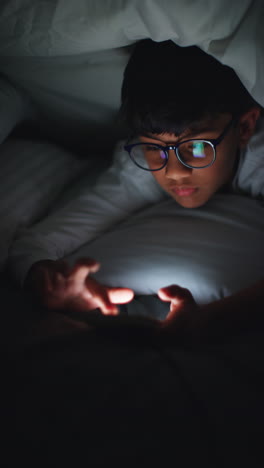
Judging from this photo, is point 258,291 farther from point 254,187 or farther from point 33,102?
point 33,102

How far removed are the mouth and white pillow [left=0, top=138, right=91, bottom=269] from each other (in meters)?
0.36

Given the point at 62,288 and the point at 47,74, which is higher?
the point at 47,74

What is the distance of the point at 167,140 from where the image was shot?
67cm

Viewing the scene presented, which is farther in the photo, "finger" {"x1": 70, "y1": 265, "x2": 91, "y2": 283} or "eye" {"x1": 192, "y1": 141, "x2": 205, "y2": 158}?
"eye" {"x1": 192, "y1": 141, "x2": 205, "y2": 158}

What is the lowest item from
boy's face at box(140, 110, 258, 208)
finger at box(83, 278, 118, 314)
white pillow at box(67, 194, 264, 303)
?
finger at box(83, 278, 118, 314)

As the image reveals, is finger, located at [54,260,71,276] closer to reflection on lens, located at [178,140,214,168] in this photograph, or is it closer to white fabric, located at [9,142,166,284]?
white fabric, located at [9,142,166,284]

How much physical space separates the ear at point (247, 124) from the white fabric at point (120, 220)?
2cm

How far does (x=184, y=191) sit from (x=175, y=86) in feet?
0.75

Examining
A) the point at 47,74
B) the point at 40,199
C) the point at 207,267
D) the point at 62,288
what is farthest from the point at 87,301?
the point at 47,74

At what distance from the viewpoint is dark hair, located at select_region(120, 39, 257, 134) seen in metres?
0.64

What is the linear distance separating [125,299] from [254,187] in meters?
0.45

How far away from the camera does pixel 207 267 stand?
60cm

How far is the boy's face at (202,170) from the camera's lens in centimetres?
67

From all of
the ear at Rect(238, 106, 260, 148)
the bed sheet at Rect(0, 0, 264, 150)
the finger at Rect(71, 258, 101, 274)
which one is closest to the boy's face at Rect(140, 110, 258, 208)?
the ear at Rect(238, 106, 260, 148)
